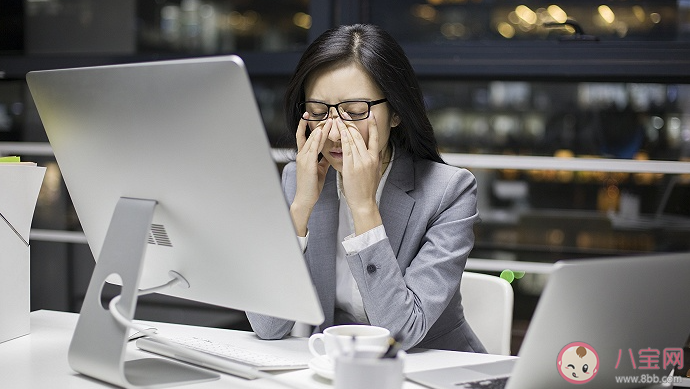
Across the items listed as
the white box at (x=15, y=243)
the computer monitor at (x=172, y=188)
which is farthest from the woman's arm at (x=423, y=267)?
the white box at (x=15, y=243)

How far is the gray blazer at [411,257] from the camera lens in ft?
4.57

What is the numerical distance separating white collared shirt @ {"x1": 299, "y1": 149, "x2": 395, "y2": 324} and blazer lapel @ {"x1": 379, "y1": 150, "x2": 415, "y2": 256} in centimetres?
3

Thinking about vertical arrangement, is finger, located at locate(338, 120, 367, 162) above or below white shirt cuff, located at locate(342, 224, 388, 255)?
above

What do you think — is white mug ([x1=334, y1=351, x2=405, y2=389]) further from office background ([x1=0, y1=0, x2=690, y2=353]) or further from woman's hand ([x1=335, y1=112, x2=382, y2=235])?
office background ([x1=0, y1=0, x2=690, y2=353])

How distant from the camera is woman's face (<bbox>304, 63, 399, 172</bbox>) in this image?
5.04 feet

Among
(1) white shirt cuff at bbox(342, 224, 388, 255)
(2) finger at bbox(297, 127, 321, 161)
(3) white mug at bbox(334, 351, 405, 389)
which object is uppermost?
(2) finger at bbox(297, 127, 321, 161)

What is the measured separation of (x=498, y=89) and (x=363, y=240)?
1753mm

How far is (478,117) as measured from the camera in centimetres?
306

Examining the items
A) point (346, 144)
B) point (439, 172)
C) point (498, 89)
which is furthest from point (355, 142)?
point (498, 89)

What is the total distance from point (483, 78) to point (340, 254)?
4.27ft

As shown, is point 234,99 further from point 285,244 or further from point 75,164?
point 75,164

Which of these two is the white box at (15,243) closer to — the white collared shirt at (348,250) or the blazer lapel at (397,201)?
the white collared shirt at (348,250)

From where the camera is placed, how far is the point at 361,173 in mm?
1484

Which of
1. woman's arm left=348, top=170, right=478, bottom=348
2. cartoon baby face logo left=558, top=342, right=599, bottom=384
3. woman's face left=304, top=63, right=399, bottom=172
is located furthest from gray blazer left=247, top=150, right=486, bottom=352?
cartoon baby face logo left=558, top=342, right=599, bottom=384
